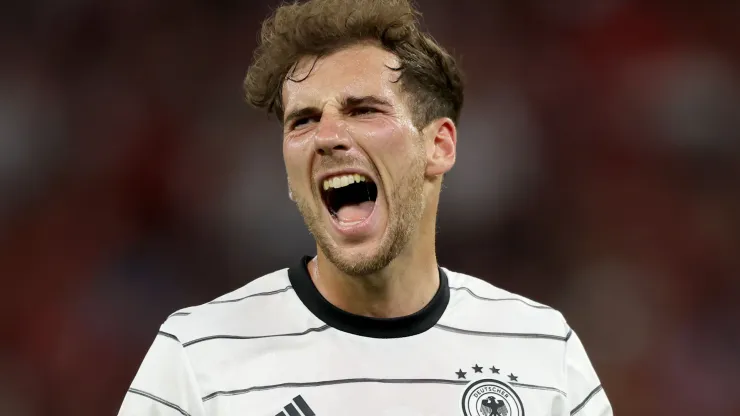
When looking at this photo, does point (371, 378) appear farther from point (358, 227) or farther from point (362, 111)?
point (362, 111)

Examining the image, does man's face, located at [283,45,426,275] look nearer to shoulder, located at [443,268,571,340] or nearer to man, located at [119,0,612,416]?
man, located at [119,0,612,416]

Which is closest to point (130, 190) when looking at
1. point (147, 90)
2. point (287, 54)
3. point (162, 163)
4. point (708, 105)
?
point (162, 163)

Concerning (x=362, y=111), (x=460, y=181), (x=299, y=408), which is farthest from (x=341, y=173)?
(x=460, y=181)

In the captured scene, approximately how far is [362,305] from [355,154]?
1.01 feet

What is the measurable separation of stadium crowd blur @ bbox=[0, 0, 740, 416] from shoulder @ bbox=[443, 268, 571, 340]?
1.39 meters

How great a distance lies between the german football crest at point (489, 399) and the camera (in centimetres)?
154

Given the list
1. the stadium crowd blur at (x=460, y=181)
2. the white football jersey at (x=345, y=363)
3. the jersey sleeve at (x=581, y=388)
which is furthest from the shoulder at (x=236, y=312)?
the stadium crowd blur at (x=460, y=181)

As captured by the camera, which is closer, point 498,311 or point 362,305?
point 362,305

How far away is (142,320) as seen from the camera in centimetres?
311

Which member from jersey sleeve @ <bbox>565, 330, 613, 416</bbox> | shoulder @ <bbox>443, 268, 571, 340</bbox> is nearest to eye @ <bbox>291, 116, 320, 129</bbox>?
shoulder @ <bbox>443, 268, 571, 340</bbox>

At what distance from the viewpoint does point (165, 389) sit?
1491 millimetres

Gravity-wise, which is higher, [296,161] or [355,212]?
[296,161]

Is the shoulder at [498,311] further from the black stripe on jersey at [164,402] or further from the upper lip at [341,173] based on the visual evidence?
the black stripe on jersey at [164,402]

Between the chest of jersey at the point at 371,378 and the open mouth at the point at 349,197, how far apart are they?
0.80ft
